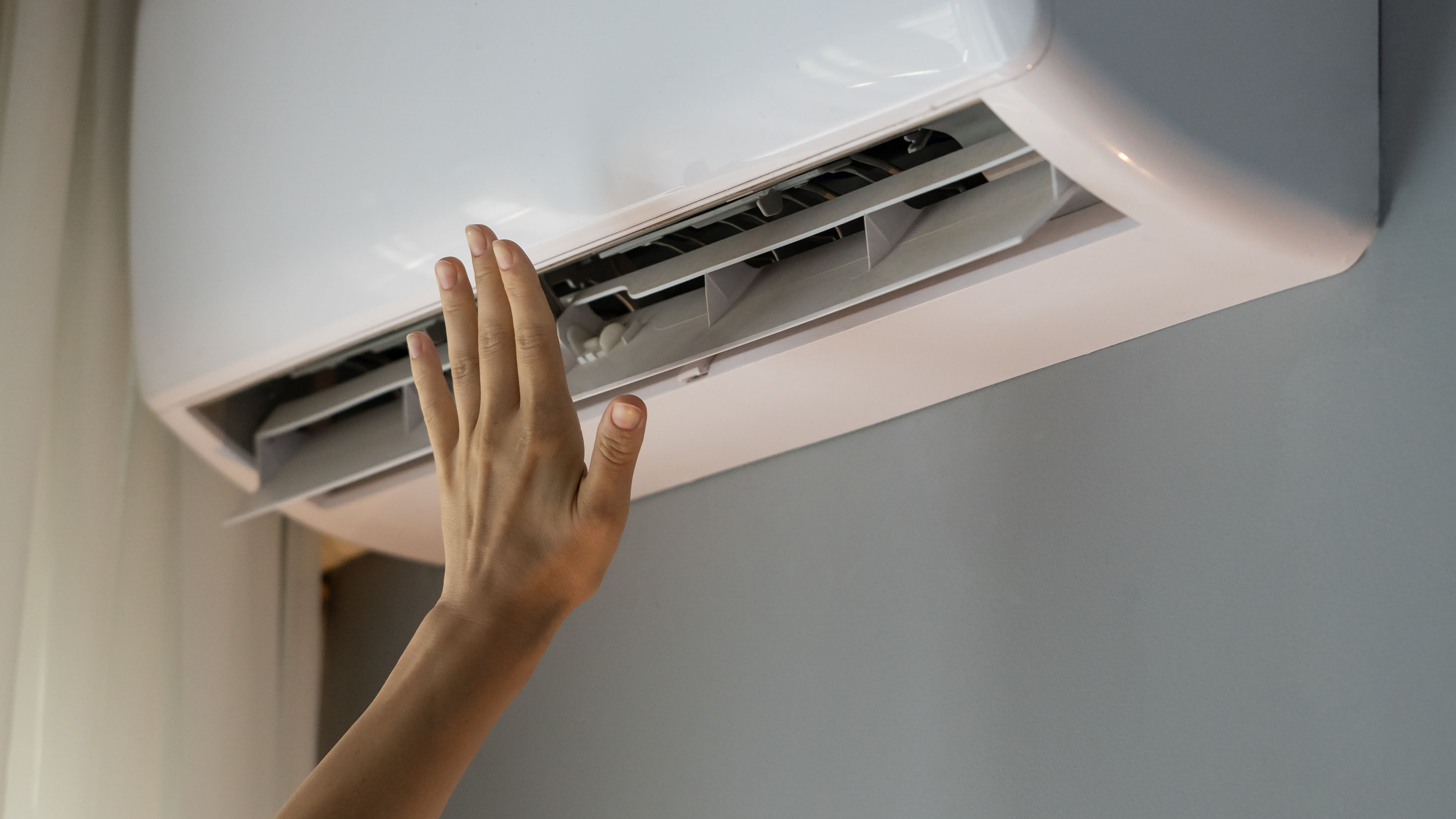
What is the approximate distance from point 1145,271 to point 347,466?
0.60 metres

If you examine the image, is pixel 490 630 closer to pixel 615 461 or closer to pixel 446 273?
pixel 615 461

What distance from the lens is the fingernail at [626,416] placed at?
639 millimetres

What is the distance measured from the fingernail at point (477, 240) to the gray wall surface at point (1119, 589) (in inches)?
13.9

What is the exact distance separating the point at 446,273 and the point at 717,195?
193mm

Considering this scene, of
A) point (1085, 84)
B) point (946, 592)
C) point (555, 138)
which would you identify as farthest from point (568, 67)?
point (946, 592)

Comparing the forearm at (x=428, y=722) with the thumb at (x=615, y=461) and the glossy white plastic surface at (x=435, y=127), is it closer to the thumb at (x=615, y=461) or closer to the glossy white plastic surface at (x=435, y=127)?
the thumb at (x=615, y=461)

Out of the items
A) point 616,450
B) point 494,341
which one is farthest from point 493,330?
point 616,450

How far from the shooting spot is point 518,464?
27.3 inches

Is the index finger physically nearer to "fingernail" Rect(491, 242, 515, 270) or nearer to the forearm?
"fingernail" Rect(491, 242, 515, 270)

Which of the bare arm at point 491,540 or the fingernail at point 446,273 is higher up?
the fingernail at point 446,273

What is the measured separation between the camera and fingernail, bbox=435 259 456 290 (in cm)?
73

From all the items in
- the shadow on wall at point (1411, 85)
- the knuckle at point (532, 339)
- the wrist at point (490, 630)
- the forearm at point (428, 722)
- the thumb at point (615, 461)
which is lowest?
the forearm at point (428, 722)

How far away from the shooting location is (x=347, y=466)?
2.92 feet

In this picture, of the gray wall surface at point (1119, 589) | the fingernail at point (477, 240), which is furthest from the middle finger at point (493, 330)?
the gray wall surface at point (1119, 589)
